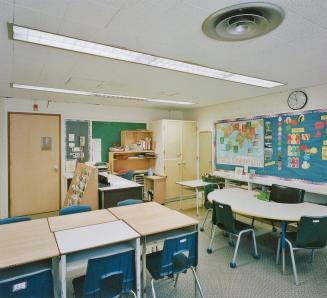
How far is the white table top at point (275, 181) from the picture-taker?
4.04m

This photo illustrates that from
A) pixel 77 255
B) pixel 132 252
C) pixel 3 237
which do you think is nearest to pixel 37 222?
pixel 3 237

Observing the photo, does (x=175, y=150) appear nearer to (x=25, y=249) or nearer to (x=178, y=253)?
(x=178, y=253)

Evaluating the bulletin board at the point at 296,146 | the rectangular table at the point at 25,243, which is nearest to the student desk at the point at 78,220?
the rectangular table at the point at 25,243

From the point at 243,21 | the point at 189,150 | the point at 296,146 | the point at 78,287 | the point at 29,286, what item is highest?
the point at 243,21

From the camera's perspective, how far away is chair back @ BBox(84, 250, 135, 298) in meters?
1.79

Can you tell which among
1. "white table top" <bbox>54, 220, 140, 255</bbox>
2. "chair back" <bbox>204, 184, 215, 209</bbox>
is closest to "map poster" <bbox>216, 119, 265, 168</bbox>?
"chair back" <bbox>204, 184, 215, 209</bbox>

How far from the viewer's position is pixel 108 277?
188 cm

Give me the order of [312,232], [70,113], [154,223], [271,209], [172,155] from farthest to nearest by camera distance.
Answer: [172,155] → [70,113] → [271,209] → [312,232] → [154,223]

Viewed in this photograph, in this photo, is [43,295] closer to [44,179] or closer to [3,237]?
[3,237]

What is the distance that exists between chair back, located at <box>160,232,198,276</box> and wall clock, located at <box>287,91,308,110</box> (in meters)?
3.50

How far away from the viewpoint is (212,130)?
21.0 ft

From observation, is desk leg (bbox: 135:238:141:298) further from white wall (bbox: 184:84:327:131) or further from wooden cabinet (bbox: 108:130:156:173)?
wooden cabinet (bbox: 108:130:156:173)

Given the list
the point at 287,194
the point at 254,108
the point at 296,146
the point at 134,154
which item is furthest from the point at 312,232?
the point at 134,154

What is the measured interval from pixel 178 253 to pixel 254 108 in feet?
13.4
